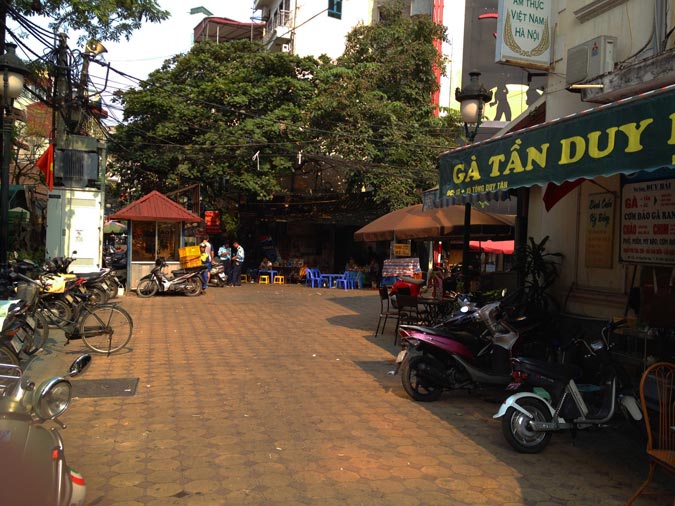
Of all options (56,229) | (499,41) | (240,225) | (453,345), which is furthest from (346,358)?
(240,225)

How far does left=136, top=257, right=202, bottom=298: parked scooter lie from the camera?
16.5 m

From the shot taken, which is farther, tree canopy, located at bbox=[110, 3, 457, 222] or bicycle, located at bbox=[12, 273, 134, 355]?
tree canopy, located at bbox=[110, 3, 457, 222]

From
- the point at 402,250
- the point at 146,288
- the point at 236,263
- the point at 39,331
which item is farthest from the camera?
the point at 236,263

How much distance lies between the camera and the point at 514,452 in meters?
4.86

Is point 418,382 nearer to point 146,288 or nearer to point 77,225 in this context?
point 77,225

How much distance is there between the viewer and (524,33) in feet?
25.0

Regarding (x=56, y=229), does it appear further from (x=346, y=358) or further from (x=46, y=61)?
(x=346, y=358)

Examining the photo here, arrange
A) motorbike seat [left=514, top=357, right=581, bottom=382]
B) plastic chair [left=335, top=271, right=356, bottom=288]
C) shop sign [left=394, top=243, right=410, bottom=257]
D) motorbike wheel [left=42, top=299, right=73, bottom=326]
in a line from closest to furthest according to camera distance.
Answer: motorbike seat [left=514, top=357, right=581, bottom=382] → motorbike wheel [left=42, top=299, right=73, bottom=326] → shop sign [left=394, top=243, right=410, bottom=257] → plastic chair [left=335, top=271, right=356, bottom=288]

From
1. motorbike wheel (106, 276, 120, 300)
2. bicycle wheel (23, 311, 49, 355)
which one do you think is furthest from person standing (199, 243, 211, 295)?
bicycle wheel (23, 311, 49, 355)

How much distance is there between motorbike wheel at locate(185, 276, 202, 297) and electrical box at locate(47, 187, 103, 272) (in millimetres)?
2859

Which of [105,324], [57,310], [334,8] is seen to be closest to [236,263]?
[57,310]

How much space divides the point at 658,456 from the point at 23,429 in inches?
144

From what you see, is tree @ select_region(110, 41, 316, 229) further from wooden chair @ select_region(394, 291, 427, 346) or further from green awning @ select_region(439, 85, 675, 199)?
green awning @ select_region(439, 85, 675, 199)

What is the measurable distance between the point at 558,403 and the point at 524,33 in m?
5.15
